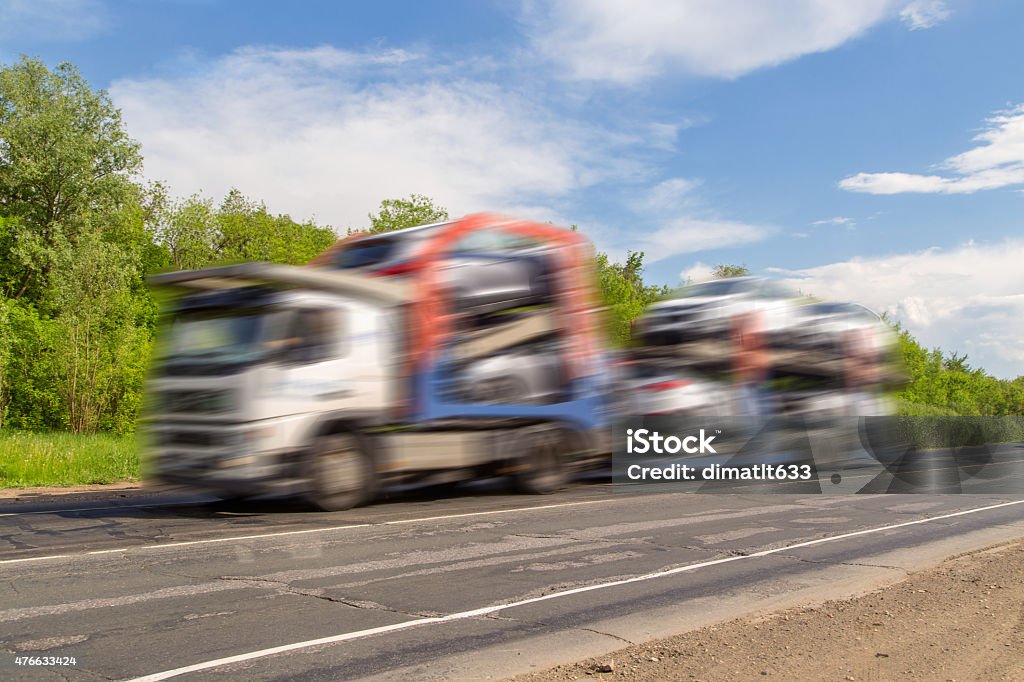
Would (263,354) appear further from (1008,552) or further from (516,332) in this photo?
(1008,552)

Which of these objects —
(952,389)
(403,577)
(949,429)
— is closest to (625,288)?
(949,429)

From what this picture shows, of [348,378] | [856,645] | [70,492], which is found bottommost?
[856,645]

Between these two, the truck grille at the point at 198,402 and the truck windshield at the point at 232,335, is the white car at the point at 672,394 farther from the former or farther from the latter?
the truck grille at the point at 198,402

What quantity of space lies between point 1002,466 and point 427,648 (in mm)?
25589

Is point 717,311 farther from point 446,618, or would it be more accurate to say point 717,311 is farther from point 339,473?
point 446,618

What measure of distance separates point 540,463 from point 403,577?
7050 millimetres

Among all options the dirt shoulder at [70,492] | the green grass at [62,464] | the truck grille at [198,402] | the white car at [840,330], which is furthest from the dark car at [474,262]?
the green grass at [62,464]

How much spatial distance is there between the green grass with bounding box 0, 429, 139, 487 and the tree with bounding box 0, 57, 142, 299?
91.9 feet

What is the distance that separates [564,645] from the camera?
6035 mm

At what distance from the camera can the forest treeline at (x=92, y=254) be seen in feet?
113

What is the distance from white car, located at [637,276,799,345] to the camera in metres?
17.9

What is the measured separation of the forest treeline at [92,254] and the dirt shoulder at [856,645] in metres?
22.6

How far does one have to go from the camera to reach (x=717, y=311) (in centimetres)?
1802

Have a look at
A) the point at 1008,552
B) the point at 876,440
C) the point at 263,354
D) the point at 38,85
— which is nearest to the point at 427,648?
the point at 263,354
